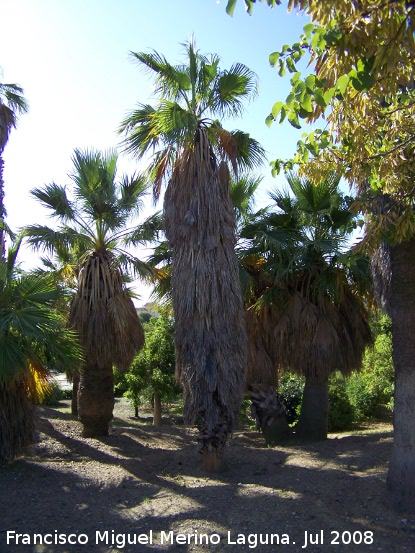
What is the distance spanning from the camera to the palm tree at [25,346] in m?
8.88

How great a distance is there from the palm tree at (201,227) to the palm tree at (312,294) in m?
2.32

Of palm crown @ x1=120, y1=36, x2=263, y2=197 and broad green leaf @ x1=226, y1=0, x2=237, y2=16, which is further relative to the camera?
palm crown @ x1=120, y1=36, x2=263, y2=197

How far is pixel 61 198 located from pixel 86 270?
176 cm

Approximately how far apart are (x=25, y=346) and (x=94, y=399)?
13.7 ft

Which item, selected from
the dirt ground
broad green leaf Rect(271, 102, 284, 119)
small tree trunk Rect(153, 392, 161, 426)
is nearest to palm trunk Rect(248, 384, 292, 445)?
the dirt ground

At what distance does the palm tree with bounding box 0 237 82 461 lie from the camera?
29.1ft

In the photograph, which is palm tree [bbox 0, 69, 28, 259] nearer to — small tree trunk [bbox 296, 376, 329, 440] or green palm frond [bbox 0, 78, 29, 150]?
green palm frond [bbox 0, 78, 29, 150]

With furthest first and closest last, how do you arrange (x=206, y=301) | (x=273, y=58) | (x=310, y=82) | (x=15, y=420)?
(x=15, y=420) < (x=206, y=301) < (x=273, y=58) < (x=310, y=82)

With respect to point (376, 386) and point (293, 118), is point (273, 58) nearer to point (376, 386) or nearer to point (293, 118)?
point (293, 118)

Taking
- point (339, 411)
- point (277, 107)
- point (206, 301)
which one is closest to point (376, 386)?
point (339, 411)

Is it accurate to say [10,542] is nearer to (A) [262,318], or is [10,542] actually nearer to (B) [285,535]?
(B) [285,535]

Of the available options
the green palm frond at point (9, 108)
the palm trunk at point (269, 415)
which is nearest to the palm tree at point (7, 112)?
the green palm frond at point (9, 108)

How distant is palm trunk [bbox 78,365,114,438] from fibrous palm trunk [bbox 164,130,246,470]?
3.62 m

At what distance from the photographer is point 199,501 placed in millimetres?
7691
